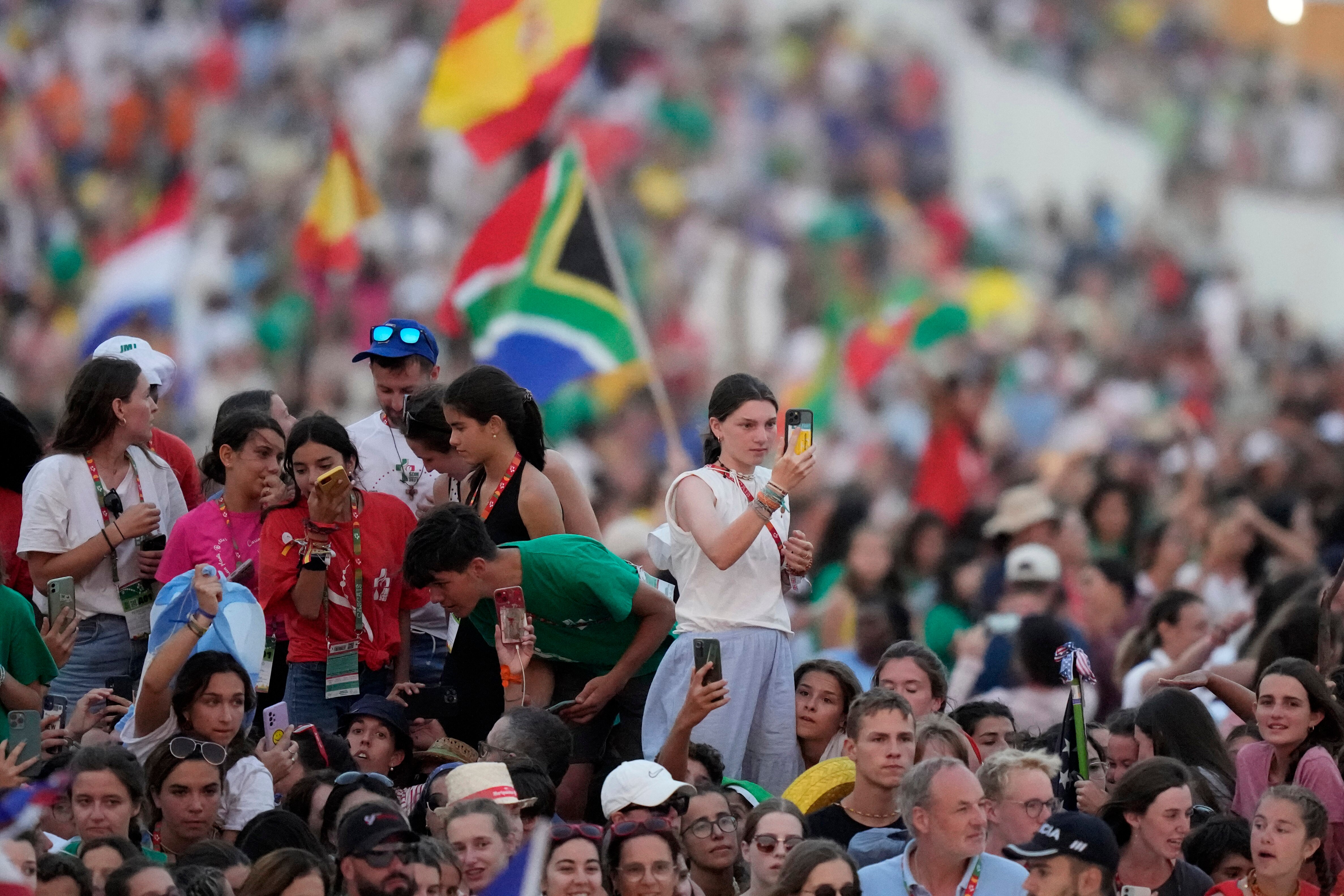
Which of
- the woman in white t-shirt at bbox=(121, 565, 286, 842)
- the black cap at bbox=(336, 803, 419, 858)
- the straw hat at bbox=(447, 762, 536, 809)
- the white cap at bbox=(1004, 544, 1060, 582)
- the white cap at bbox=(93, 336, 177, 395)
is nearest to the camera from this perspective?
the black cap at bbox=(336, 803, 419, 858)

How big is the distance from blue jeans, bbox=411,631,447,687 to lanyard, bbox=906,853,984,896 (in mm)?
2214

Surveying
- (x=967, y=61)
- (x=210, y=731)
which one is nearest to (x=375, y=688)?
(x=210, y=731)

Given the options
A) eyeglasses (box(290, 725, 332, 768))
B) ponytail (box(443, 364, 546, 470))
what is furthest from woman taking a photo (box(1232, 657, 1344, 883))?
eyeglasses (box(290, 725, 332, 768))

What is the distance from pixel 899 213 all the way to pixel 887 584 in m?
12.7

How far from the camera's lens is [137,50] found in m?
21.9

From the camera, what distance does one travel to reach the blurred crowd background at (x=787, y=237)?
16.5 m

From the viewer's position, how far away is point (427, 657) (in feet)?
26.6

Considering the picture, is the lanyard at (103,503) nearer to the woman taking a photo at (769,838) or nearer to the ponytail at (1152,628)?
the woman taking a photo at (769,838)

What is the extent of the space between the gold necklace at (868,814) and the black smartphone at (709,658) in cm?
62

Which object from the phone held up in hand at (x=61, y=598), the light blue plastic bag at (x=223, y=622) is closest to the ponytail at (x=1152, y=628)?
the light blue plastic bag at (x=223, y=622)

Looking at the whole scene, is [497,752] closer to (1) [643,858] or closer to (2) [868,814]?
(1) [643,858]

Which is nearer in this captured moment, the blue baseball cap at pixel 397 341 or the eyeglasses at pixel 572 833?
the eyeglasses at pixel 572 833

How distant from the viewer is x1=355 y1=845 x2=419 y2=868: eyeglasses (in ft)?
20.3

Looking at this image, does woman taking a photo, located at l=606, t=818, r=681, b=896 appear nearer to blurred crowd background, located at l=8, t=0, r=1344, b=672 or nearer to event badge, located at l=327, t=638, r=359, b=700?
event badge, located at l=327, t=638, r=359, b=700
